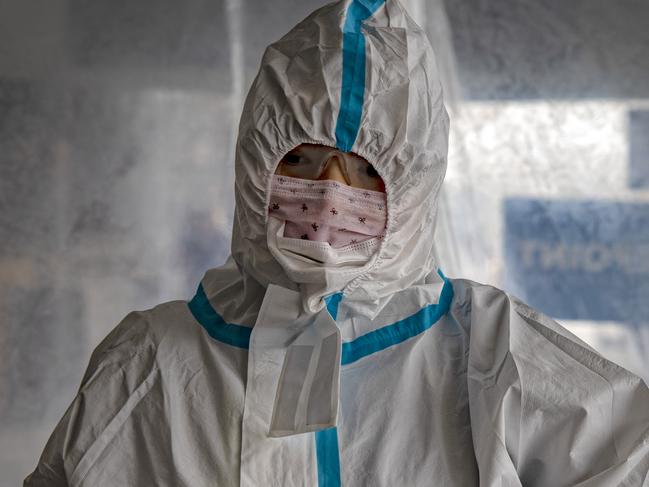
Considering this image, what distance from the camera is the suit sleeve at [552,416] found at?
1.09 metres

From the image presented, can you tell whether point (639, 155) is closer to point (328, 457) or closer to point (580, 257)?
point (580, 257)

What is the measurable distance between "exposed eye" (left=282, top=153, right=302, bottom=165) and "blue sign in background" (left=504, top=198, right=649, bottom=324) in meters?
0.99

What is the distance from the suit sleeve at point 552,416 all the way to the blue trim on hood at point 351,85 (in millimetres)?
318

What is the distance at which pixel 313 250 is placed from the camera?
1151 mm

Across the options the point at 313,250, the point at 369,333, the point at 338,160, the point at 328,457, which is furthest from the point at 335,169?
the point at 328,457

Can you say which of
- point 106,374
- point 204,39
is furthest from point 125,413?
point 204,39

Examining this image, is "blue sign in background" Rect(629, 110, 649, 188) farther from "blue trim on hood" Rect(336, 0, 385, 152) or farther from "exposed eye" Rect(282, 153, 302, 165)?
"exposed eye" Rect(282, 153, 302, 165)

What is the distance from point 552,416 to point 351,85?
0.49 m

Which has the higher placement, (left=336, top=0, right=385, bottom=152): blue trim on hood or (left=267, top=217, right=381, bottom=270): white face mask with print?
(left=336, top=0, right=385, bottom=152): blue trim on hood

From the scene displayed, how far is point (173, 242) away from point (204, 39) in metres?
0.48

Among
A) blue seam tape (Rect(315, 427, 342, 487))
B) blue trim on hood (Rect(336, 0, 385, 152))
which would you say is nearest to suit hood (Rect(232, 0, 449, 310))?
blue trim on hood (Rect(336, 0, 385, 152))

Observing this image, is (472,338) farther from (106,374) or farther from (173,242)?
(173,242)

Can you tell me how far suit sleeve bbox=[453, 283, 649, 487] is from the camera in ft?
3.58

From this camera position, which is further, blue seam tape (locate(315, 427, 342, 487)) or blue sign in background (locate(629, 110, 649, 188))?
blue sign in background (locate(629, 110, 649, 188))
